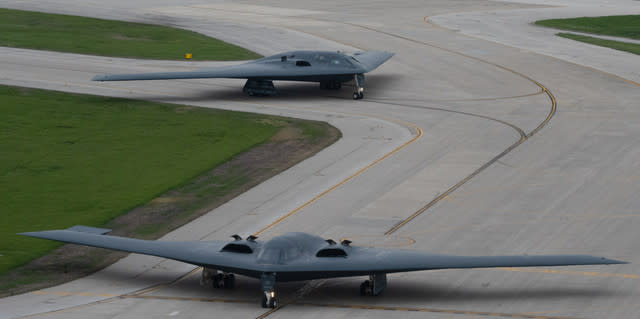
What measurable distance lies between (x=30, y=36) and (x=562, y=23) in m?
45.4

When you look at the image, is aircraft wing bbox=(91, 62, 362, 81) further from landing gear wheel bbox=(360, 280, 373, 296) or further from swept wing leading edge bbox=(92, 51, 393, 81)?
landing gear wheel bbox=(360, 280, 373, 296)

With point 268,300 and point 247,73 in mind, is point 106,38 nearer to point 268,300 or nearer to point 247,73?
point 247,73

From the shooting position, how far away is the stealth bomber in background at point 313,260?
89.0 ft

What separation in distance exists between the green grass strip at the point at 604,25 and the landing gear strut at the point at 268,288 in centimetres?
6285

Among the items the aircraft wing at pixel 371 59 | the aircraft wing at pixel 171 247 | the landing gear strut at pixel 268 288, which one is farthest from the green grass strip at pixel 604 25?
the landing gear strut at pixel 268 288

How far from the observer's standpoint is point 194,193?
129ft

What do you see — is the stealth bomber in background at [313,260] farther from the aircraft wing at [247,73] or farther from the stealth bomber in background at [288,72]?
the stealth bomber in background at [288,72]

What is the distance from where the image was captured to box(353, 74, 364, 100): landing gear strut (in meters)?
57.5

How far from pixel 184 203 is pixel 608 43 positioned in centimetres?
5035

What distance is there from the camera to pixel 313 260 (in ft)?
90.2

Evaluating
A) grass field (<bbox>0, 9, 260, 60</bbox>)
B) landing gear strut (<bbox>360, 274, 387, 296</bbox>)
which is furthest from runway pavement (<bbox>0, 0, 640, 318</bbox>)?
grass field (<bbox>0, 9, 260, 60</bbox>)

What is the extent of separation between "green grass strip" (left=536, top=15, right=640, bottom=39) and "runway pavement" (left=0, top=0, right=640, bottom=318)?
8.09 meters

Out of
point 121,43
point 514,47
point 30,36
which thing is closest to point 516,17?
point 514,47

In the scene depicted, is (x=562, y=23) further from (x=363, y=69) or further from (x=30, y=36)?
(x=30, y=36)
